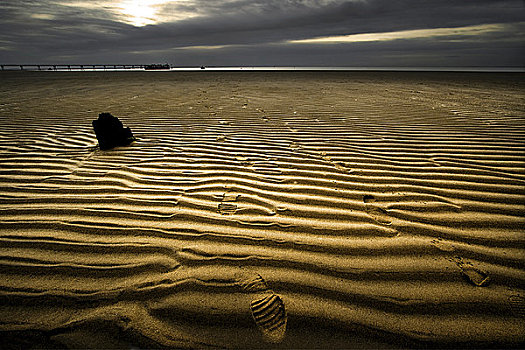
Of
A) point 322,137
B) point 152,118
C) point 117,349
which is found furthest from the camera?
point 152,118

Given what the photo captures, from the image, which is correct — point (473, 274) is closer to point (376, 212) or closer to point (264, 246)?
point (376, 212)

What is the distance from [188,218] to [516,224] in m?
2.37

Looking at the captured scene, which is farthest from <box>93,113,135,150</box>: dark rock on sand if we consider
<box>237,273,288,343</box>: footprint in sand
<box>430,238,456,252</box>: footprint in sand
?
<box>430,238,456,252</box>: footprint in sand

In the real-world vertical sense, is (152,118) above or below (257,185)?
above

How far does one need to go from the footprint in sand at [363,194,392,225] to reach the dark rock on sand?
10.5 ft

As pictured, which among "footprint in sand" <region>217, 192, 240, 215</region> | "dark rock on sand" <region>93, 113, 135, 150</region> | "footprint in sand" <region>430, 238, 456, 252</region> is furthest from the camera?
"dark rock on sand" <region>93, 113, 135, 150</region>

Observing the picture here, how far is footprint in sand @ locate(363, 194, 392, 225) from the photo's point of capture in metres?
1.91

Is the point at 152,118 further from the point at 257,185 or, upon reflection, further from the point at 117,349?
the point at 117,349

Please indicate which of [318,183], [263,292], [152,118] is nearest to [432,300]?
[263,292]

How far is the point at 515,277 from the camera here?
4.57 ft

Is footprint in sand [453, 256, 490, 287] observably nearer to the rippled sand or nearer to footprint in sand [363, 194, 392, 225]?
the rippled sand

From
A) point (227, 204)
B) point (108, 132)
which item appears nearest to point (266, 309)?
point (227, 204)

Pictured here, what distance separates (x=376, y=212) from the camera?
2006 millimetres

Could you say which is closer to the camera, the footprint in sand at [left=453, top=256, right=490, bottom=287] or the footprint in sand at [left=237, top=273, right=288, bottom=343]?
the footprint in sand at [left=237, top=273, right=288, bottom=343]
